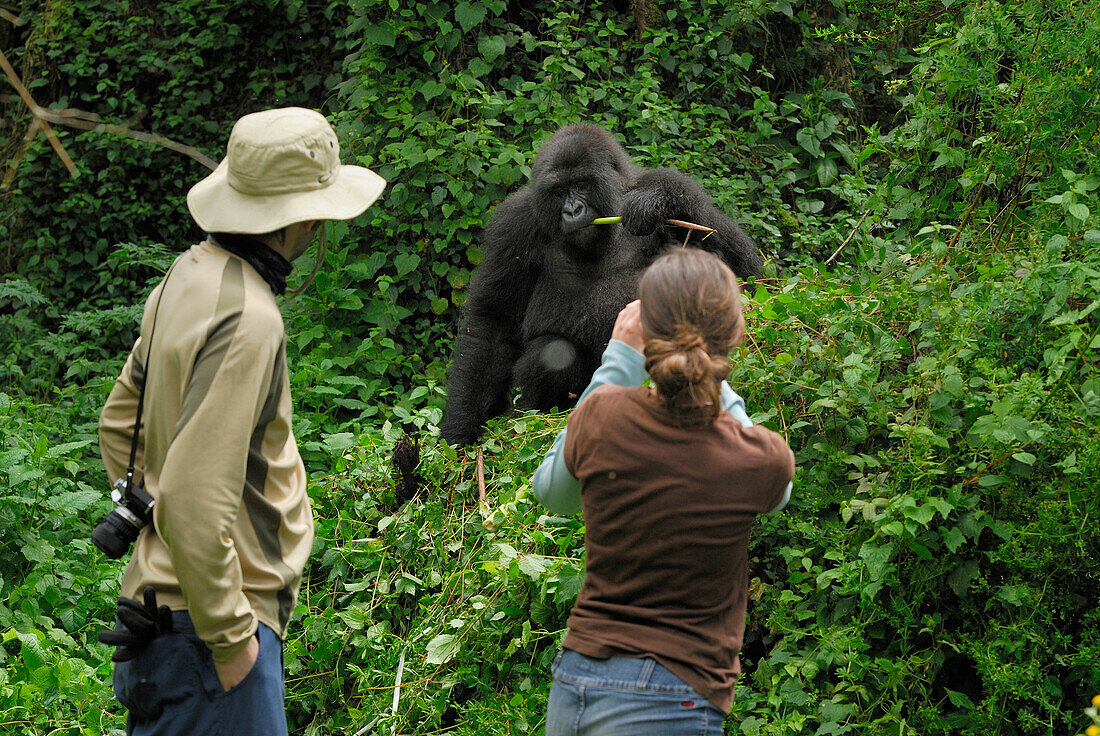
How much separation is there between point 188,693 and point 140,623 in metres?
0.16

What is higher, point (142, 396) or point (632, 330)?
point (632, 330)

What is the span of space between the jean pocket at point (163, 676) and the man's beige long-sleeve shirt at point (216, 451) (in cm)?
7

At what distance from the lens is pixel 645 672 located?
174cm

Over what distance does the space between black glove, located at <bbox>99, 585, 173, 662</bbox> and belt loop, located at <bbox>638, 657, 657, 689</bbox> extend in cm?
91

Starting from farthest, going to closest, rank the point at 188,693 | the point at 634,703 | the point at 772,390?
the point at 772,390 < the point at 188,693 < the point at 634,703

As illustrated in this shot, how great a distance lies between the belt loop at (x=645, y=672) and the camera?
1739 millimetres

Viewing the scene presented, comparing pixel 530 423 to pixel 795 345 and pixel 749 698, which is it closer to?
pixel 795 345

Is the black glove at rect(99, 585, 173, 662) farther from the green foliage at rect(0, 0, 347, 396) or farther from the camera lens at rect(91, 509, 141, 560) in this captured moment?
the green foliage at rect(0, 0, 347, 396)

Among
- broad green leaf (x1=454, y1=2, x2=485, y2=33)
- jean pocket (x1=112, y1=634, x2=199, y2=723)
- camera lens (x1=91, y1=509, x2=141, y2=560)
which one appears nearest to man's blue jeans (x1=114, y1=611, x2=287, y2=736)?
jean pocket (x1=112, y1=634, x2=199, y2=723)

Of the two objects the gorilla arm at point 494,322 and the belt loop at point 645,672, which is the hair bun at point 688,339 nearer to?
the belt loop at point 645,672

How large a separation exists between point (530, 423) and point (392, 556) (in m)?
0.74

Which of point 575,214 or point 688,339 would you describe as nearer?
point 688,339

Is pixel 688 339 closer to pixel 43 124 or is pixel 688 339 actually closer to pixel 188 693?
pixel 188 693

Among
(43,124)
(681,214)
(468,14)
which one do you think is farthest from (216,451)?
(468,14)
